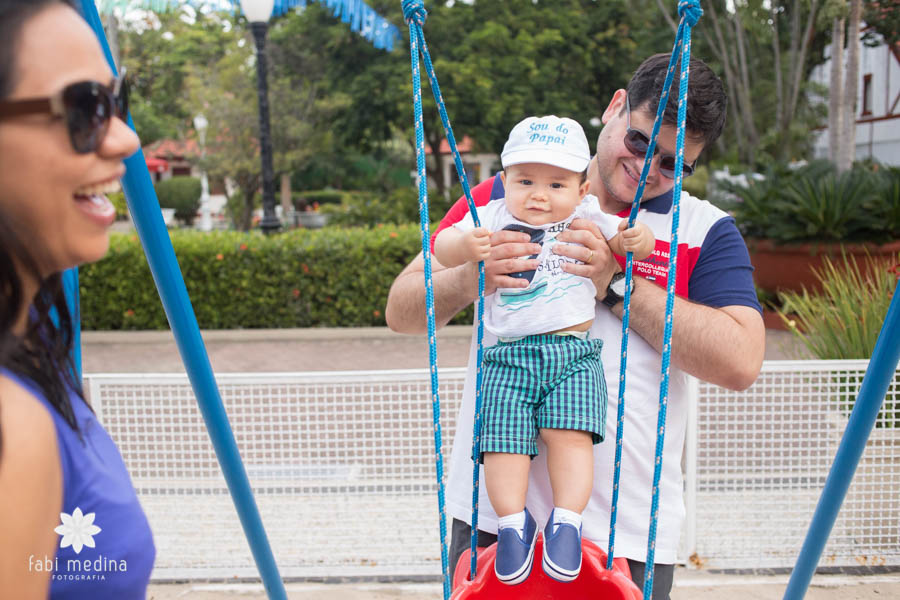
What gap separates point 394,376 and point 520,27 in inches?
556

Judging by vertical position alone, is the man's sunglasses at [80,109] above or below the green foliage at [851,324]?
above

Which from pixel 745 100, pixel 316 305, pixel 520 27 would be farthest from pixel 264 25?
pixel 745 100

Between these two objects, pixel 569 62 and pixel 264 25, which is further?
pixel 569 62

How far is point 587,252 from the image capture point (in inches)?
64.6

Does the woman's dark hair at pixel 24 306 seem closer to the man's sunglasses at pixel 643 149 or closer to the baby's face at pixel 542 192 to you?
the baby's face at pixel 542 192

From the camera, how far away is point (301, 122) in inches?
805

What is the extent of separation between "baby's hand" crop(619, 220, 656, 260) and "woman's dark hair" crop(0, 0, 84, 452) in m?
1.06

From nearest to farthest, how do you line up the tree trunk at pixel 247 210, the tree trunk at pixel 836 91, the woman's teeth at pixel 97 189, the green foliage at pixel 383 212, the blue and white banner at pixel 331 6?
the woman's teeth at pixel 97 189 < the blue and white banner at pixel 331 6 < the tree trunk at pixel 836 91 < the green foliage at pixel 383 212 < the tree trunk at pixel 247 210

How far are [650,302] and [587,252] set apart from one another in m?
0.18

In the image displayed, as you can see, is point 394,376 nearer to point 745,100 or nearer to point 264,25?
point 264,25

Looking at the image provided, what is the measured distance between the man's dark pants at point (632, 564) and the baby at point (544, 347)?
0.25m

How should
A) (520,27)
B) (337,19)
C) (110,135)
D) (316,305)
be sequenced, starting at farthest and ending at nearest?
1. (337,19)
2. (520,27)
3. (316,305)
4. (110,135)

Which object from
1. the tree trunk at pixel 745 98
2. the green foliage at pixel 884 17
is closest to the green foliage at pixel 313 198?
the tree trunk at pixel 745 98

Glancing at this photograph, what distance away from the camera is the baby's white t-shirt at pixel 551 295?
1.68m
